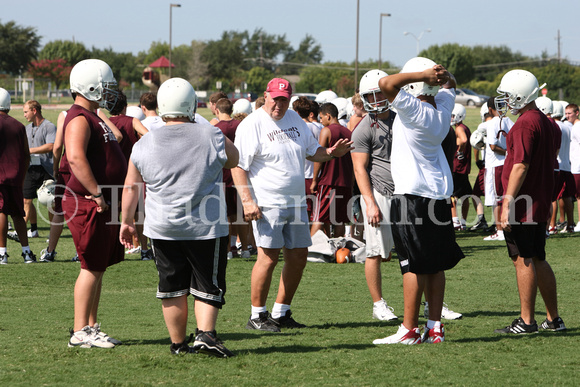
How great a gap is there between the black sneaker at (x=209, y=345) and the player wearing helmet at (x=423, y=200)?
4.38 ft

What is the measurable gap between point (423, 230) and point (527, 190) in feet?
3.68

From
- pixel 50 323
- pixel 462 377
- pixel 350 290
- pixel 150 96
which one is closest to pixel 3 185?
pixel 150 96

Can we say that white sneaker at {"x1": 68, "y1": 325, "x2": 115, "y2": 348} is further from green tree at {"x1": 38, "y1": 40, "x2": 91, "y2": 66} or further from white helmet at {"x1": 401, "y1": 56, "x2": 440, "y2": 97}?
green tree at {"x1": 38, "y1": 40, "x2": 91, "y2": 66}

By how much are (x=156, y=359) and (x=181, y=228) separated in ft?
2.95

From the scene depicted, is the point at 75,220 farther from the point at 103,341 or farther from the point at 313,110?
the point at 313,110

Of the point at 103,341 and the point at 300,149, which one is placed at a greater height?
the point at 300,149

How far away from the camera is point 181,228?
4793 mm

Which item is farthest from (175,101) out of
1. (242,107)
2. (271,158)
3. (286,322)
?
(242,107)

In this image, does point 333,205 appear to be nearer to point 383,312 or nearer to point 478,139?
point 478,139

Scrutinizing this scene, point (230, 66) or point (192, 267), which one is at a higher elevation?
point (230, 66)

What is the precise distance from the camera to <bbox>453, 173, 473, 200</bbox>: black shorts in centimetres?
1417

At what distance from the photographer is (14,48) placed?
7669 cm

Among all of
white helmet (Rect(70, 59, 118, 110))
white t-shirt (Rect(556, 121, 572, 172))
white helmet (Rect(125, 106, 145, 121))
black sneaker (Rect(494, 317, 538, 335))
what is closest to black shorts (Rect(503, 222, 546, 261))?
black sneaker (Rect(494, 317, 538, 335))

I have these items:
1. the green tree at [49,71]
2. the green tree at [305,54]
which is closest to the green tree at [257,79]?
the green tree at [49,71]
